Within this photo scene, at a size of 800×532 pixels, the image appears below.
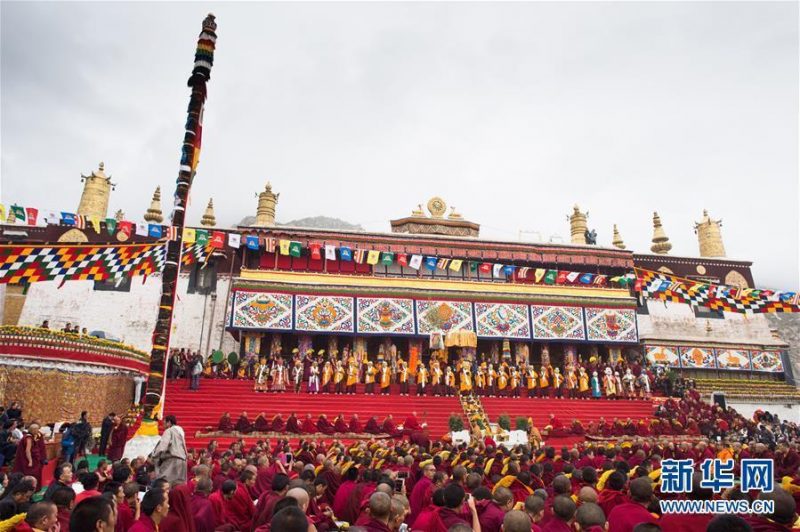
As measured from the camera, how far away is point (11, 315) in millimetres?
21984

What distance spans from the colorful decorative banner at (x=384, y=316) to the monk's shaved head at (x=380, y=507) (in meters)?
18.9

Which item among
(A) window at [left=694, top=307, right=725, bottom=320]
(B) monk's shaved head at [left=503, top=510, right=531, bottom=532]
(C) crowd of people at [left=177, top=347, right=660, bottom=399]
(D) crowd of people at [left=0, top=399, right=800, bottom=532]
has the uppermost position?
(A) window at [left=694, top=307, right=725, bottom=320]

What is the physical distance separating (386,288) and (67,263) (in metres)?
13.1

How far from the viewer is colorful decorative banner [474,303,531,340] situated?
23.7m

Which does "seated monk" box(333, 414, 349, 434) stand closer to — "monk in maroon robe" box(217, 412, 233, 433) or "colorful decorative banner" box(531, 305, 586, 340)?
"monk in maroon robe" box(217, 412, 233, 433)

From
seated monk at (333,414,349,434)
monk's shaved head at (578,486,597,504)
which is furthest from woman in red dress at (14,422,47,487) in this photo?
monk's shaved head at (578,486,597,504)

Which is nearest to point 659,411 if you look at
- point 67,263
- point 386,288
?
point 386,288

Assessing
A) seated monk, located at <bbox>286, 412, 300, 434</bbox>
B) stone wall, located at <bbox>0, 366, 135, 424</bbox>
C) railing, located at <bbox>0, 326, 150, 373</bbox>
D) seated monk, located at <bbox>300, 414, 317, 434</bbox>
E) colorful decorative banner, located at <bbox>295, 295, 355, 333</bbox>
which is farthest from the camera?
colorful decorative banner, located at <bbox>295, 295, 355, 333</bbox>

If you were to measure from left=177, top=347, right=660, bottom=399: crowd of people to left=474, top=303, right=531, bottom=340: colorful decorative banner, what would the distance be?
1192 millimetres

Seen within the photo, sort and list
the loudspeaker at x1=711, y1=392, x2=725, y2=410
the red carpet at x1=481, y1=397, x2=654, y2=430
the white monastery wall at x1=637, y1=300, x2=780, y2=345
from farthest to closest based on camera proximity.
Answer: the white monastery wall at x1=637, y1=300, x2=780, y2=345
the loudspeaker at x1=711, y1=392, x2=725, y2=410
the red carpet at x1=481, y1=397, x2=654, y2=430

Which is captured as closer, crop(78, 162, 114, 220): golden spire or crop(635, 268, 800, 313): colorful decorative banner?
crop(635, 268, 800, 313): colorful decorative banner

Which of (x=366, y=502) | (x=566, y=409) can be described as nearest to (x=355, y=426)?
(x=566, y=409)

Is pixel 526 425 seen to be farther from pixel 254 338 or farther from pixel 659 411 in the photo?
pixel 254 338

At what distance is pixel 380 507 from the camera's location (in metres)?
3.77
